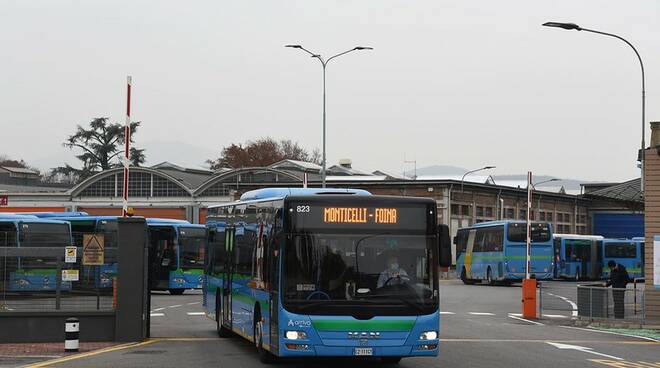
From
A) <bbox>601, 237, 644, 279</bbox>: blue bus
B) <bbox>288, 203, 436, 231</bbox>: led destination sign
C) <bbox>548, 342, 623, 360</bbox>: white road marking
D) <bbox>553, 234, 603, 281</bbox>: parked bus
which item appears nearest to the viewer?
<bbox>288, 203, 436, 231</bbox>: led destination sign

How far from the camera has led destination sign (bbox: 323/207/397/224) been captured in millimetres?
15188

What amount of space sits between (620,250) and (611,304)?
38.7 metres

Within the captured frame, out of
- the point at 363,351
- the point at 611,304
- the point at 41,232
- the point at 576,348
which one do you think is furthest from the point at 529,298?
the point at 41,232

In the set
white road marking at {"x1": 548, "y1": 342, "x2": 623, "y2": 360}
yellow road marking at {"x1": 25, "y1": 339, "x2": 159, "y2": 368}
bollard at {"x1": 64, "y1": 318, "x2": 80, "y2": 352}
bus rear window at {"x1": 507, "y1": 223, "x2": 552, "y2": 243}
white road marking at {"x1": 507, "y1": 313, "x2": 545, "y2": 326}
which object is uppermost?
bus rear window at {"x1": 507, "y1": 223, "x2": 552, "y2": 243}

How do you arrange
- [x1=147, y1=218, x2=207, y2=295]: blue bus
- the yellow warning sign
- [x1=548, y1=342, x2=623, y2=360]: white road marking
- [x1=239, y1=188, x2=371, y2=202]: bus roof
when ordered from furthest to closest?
1. [x1=147, y1=218, x2=207, y2=295]: blue bus
2. the yellow warning sign
3. [x1=548, y1=342, x2=623, y2=360]: white road marking
4. [x1=239, y1=188, x2=371, y2=202]: bus roof

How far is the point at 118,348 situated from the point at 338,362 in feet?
14.8

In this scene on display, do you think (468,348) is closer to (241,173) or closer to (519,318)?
(519,318)

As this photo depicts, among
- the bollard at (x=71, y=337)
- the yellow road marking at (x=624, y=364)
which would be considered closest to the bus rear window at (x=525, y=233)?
Answer: the yellow road marking at (x=624, y=364)

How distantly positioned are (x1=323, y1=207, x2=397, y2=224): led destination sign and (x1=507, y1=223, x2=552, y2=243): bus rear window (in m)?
37.8

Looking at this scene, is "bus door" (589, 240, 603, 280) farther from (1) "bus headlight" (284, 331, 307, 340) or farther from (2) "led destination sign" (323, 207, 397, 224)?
(1) "bus headlight" (284, 331, 307, 340)

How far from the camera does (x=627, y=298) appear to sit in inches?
1075

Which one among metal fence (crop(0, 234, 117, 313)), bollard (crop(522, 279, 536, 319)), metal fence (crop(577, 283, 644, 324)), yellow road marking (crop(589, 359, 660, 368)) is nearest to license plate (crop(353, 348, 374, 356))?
yellow road marking (crop(589, 359, 660, 368))

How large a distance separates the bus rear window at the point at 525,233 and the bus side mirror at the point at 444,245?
123 feet

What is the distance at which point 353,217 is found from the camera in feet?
50.0
